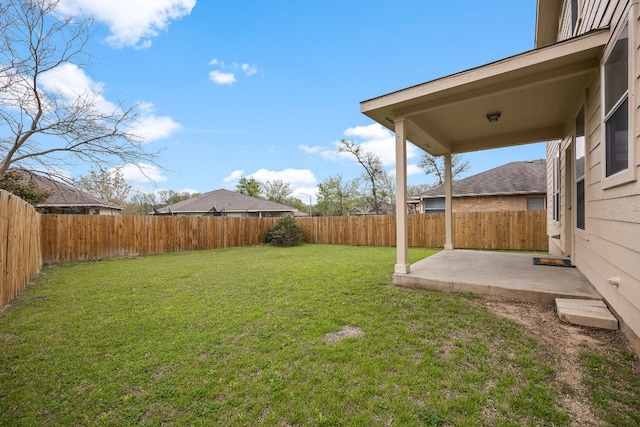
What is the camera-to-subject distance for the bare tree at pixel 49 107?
16.4 feet

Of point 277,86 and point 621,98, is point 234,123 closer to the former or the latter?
point 277,86

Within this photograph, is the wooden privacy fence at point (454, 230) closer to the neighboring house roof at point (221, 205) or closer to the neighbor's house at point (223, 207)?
the neighbor's house at point (223, 207)

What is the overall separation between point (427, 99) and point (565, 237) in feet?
14.2

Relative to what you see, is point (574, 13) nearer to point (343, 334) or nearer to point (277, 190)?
point (343, 334)

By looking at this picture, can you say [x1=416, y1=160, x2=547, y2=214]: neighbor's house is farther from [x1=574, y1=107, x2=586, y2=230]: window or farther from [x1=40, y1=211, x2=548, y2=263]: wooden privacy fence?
[x1=574, y1=107, x2=586, y2=230]: window

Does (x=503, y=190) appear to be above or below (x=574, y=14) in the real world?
below

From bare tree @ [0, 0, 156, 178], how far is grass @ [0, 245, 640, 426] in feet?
9.52

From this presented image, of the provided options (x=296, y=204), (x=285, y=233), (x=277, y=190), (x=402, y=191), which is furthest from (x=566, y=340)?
(x=296, y=204)

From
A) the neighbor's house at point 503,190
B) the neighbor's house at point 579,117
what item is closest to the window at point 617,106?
the neighbor's house at point 579,117

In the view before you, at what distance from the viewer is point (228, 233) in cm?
1295

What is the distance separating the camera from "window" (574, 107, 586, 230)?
13.8ft

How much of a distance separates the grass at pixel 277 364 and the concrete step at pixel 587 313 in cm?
58

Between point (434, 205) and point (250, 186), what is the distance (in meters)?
26.2

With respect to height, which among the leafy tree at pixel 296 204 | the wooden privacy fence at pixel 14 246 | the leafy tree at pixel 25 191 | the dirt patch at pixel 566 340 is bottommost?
the dirt patch at pixel 566 340
